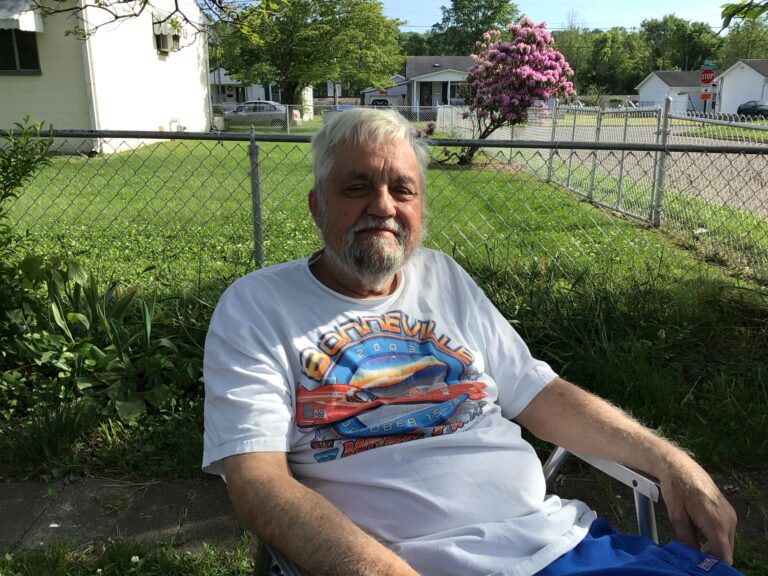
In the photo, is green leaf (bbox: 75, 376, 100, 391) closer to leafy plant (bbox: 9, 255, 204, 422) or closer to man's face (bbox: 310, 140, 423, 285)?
leafy plant (bbox: 9, 255, 204, 422)

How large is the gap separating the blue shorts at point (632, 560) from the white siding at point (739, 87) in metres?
56.6

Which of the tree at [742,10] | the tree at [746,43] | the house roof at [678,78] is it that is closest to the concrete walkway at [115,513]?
the tree at [742,10]

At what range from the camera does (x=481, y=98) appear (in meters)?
13.1

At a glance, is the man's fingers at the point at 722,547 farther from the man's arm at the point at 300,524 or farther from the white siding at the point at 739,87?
the white siding at the point at 739,87

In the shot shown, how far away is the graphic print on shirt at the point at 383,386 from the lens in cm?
162

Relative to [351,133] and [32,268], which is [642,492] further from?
[32,268]

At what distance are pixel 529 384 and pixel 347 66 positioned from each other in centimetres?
3749

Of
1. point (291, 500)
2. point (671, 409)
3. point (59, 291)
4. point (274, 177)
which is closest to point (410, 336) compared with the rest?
point (291, 500)

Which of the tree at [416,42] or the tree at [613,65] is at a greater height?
the tree at [416,42]

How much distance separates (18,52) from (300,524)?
51.9ft

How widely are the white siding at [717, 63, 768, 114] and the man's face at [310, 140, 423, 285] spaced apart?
185ft

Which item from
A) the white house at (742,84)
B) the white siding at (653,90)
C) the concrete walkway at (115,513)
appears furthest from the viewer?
the white siding at (653,90)

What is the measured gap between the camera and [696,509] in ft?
5.09

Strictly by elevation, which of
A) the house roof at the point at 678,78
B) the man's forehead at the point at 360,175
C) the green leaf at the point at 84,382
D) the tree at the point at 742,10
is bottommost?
the green leaf at the point at 84,382
